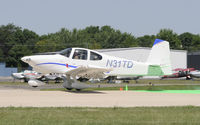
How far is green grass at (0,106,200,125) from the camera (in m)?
7.99

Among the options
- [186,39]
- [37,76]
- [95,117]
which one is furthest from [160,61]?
[186,39]

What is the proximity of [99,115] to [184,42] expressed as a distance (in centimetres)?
11301

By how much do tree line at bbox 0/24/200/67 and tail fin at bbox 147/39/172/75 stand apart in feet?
181

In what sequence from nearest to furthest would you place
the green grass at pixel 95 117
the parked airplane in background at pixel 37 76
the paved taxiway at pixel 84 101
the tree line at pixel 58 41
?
the green grass at pixel 95 117 < the paved taxiway at pixel 84 101 < the parked airplane in background at pixel 37 76 < the tree line at pixel 58 41

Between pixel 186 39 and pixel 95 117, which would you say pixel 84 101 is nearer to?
pixel 95 117

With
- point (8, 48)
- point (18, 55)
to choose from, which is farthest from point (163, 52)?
point (8, 48)

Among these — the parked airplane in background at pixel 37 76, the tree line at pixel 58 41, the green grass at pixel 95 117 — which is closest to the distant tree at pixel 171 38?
the tree line at pixel 58 41

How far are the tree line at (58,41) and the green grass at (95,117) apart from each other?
66.0 metres

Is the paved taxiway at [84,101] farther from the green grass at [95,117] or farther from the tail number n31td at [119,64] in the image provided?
the tail number n31td at [119,64]

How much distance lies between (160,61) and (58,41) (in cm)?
7426

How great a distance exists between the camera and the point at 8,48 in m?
89.4

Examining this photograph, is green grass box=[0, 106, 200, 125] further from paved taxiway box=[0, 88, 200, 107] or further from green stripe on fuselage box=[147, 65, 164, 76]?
green stripe on fuselage box=[147, 65, 164, 76]

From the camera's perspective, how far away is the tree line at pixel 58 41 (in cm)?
8188

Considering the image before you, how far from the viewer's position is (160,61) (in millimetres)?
20906
